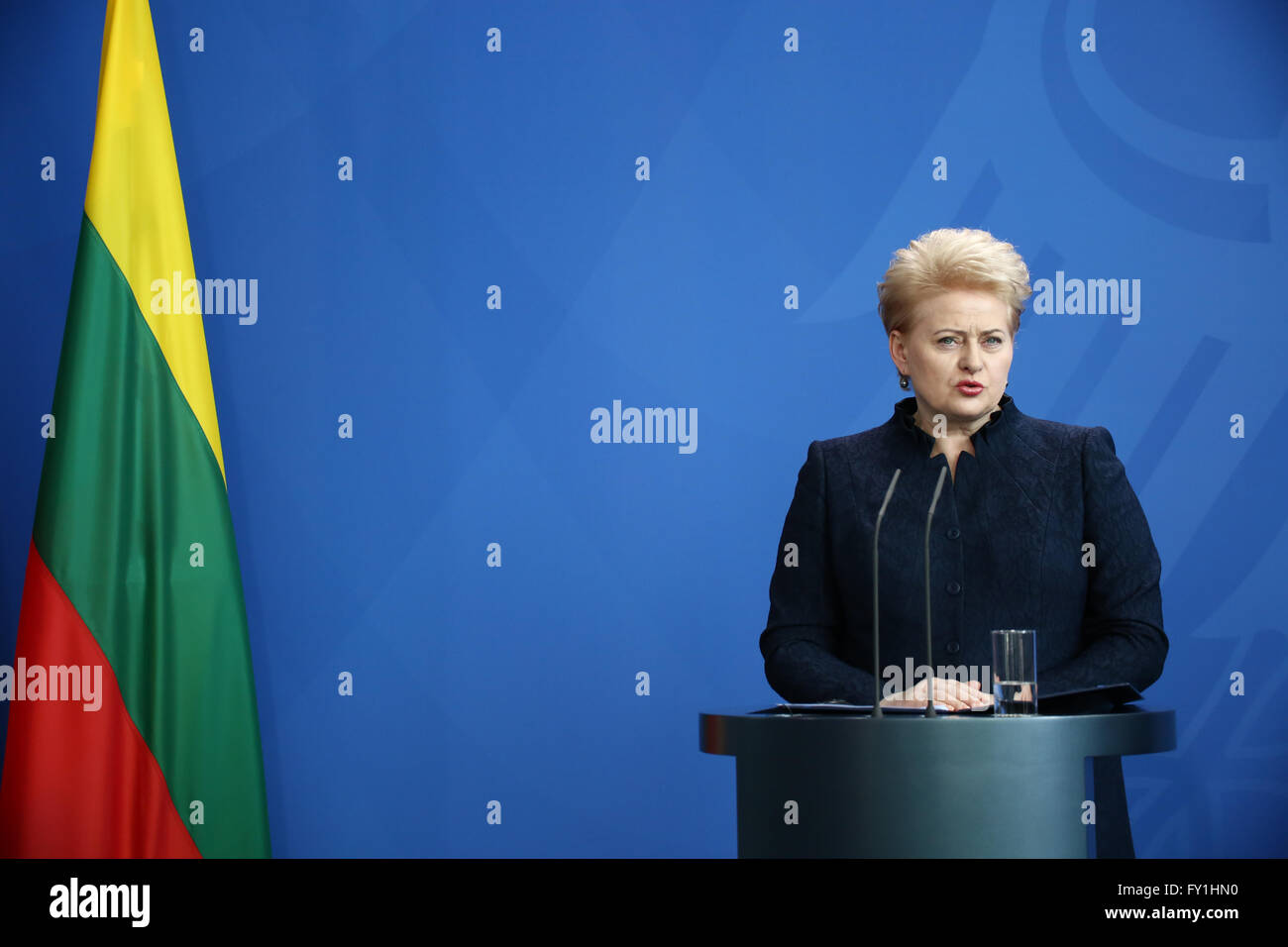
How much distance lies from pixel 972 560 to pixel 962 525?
7 centimetres

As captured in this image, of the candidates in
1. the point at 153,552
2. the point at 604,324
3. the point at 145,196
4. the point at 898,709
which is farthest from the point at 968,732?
the point at 145,196

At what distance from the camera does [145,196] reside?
11.6ft

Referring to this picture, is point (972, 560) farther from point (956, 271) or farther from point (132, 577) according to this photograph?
point (132, 577)

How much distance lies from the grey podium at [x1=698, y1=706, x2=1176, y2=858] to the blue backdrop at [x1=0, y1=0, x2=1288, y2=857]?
196cm

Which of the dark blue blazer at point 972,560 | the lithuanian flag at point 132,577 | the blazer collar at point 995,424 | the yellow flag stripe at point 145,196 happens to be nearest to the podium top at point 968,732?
the dark blue blazer at point 972,560

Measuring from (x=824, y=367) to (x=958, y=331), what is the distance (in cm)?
135

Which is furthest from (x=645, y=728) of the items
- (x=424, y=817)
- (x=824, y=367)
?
(x=824, y=367)

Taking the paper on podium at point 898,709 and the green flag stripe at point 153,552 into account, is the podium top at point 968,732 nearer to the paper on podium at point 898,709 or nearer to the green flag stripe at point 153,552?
the paper on podium at point 898,709

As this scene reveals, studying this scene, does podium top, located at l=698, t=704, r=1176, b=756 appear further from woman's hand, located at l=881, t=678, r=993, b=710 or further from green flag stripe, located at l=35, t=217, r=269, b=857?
green flag stripe, located at l=35, t=217, r=269, b=857

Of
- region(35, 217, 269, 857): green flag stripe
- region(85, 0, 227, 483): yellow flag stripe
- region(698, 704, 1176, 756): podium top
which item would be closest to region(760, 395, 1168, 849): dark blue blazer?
region(698, 704, 1176, 756): podium top

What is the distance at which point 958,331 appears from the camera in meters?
2.41

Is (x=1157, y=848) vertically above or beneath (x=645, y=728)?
beneath

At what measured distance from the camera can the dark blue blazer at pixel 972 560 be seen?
2.29 m
